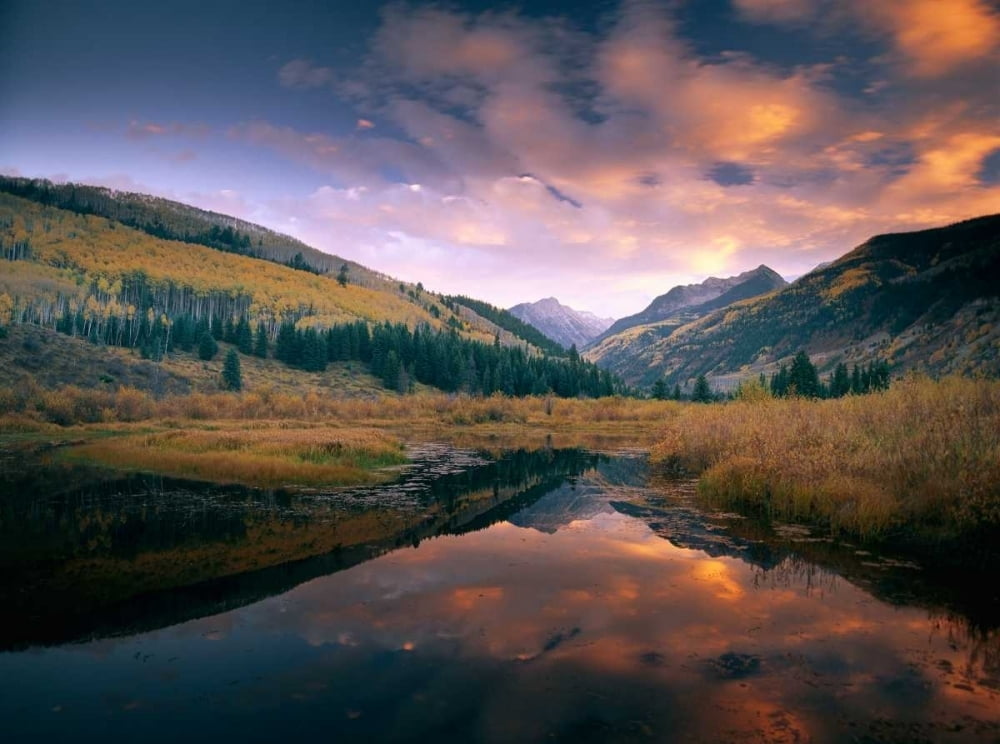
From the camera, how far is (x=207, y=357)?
102 m

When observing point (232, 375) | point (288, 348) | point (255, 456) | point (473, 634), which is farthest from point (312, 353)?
point (473, 634)

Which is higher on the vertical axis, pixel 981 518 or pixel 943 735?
pixel 981 518

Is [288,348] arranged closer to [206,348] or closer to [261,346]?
[261,346]

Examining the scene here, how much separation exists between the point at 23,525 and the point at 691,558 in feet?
67.3

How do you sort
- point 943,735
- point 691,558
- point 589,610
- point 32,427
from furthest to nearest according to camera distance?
point 32,427 → point 691,558 → point 589,610 → point 943,735

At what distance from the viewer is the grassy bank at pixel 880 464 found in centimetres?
1595

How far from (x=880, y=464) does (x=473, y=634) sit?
14.9 m

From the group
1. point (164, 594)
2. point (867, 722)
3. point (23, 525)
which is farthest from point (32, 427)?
point (867, 722)

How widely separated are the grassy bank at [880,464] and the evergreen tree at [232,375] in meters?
76.2

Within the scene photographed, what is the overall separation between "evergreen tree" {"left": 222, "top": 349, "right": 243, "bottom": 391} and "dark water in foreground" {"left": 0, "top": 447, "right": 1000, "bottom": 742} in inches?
2809

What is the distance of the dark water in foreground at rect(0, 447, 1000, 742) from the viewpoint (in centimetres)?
818

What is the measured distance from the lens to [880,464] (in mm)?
19078

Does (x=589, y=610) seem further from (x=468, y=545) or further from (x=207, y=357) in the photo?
(x=207, y=357)

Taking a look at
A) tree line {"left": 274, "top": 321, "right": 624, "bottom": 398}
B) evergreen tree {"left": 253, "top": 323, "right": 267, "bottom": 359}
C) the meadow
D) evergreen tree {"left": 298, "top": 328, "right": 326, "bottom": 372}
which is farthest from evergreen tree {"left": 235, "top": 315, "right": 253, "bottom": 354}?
the meadow
